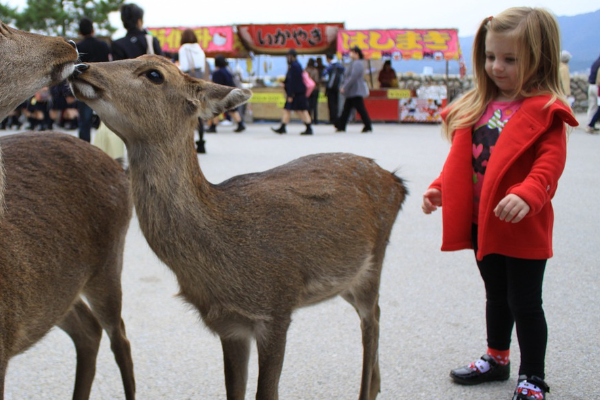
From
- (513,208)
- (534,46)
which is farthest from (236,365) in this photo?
(534,46)

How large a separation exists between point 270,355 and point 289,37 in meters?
21.1

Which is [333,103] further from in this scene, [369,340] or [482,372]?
[369,340]

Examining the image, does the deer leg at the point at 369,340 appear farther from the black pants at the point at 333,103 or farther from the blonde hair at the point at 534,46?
the black pants at the point at 333,103

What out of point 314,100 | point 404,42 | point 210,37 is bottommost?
point 314,100

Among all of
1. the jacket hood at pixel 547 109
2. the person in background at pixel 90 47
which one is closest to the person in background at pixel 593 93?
the person in background at pixel 90 47

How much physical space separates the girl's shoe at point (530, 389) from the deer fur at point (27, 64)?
2.37 meters

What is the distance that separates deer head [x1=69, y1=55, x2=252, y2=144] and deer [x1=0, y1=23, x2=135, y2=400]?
168 mm

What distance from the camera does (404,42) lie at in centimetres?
1950

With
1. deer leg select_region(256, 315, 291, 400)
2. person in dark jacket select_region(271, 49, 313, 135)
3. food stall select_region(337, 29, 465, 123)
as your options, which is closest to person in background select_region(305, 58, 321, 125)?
food stall select_region(337, 29, 465, 123)

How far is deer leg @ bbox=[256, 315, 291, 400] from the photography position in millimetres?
2486

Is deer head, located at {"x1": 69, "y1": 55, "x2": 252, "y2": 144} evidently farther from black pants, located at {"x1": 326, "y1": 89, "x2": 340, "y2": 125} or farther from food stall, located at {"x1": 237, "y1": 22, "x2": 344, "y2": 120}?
food stall, located at {"x1": 237, "y1": 22, "x2": 344, "y2": 120}

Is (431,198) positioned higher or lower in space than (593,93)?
higher

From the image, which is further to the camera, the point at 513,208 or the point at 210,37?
the point at 210,37

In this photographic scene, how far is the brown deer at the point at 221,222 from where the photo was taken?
246 cm
